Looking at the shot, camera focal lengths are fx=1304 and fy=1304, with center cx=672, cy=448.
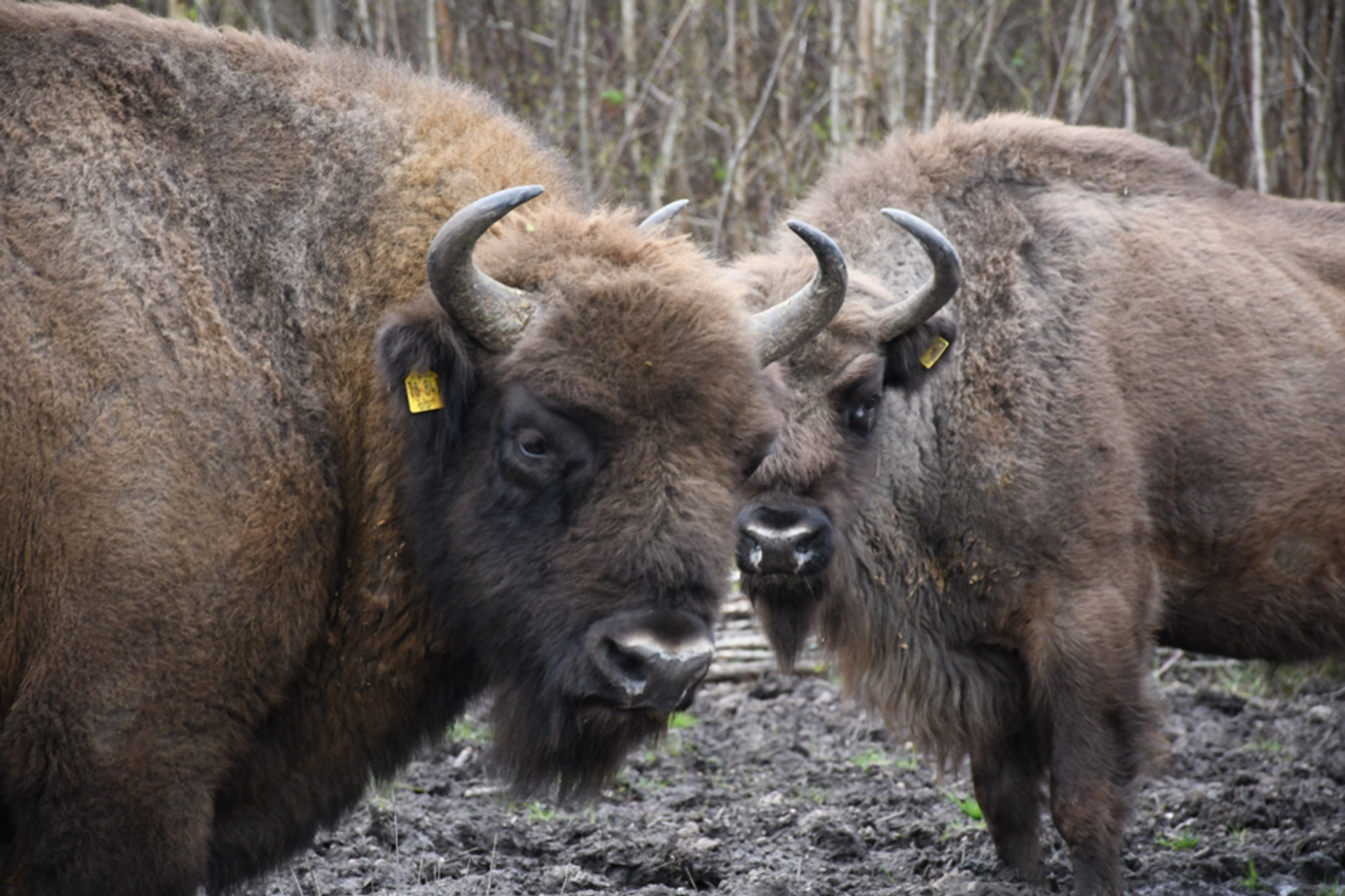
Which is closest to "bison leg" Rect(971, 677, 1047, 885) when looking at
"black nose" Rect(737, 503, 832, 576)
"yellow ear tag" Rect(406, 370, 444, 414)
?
"black nose" Rect(737, 503, 832, 576)

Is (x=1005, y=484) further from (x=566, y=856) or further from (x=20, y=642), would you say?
(x=20, y=642)

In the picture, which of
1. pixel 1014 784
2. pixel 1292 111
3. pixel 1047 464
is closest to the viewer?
pixel 1047 464

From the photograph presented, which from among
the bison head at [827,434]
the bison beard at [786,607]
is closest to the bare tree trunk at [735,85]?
the bison head at [827,434]

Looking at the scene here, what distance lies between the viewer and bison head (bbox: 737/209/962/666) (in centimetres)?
529

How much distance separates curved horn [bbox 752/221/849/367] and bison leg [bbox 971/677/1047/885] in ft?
8.05

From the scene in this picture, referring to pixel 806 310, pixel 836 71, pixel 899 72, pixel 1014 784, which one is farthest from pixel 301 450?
pixel 899 72

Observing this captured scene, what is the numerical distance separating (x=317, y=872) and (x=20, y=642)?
2396mm

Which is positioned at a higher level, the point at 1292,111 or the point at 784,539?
the point at 1292,111

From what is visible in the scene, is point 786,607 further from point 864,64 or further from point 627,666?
point 864,64

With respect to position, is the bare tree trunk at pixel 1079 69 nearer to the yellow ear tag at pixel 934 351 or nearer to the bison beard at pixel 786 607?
the yellow ear tag at pixel 934 351

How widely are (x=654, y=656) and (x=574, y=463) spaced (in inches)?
23.5

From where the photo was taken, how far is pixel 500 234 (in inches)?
157

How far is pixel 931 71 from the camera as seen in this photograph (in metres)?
10.2

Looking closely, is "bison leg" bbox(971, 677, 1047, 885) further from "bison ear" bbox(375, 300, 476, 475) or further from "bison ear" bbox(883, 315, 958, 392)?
"bison ear" bbox(375, 300, 476, 475)
